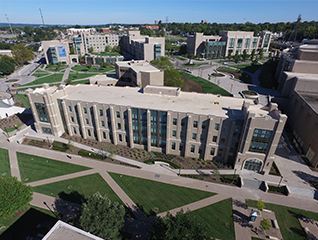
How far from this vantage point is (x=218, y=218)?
39.5 metres

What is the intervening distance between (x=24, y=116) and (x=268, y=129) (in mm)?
88907

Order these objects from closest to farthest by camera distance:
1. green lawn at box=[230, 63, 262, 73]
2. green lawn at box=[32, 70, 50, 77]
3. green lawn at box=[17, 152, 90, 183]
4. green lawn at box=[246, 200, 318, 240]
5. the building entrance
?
green lawn at box=[246, 200, 318, 240] → green lawn at box=[17, 152, 90, 183] → the building entrance → green lawn at box=[32, 70, 50, 77] → green lawn at box=[230, 63, 262, 73]

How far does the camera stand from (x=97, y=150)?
194 ft

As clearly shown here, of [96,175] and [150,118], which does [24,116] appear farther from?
[150,118]

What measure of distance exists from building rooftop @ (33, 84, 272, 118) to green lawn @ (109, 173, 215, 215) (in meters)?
20.3

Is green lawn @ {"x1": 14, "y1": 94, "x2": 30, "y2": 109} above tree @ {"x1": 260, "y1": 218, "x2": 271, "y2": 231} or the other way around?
the other way around

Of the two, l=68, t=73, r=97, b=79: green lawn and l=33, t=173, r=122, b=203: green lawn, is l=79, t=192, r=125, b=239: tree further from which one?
l=68, t=73, r=97, b=79: green lawn

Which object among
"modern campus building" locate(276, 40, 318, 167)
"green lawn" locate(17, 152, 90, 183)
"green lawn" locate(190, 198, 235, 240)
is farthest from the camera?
"modern campus building" locate(276, 40, 318, 167)

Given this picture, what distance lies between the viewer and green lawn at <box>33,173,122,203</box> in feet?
146

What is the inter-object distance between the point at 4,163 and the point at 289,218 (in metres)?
73.4

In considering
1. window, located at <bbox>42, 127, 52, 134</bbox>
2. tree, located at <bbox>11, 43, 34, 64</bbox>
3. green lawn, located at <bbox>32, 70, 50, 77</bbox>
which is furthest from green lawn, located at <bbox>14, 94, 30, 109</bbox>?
tree, located at <bbox>11, 43, 34, 64</bbox>

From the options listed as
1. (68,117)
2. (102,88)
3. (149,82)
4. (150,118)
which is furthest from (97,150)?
(149,82)

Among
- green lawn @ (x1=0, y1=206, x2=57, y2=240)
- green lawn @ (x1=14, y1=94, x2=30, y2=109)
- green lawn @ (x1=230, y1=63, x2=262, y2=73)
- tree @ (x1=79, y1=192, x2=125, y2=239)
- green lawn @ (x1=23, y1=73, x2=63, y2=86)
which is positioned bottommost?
green lawn @ (x1=0, y1=206, x2=57, y2=240)

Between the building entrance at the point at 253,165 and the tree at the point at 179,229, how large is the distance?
28328mm
